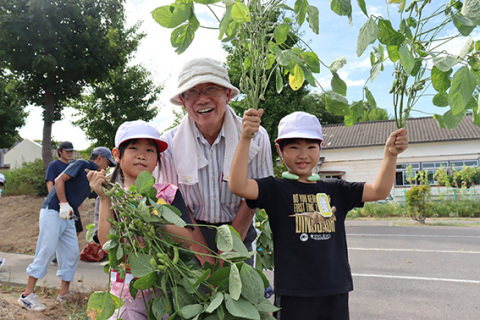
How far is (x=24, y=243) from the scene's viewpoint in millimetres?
8281


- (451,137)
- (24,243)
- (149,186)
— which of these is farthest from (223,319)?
(451,137)

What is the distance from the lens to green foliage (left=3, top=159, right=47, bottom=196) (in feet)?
39.4

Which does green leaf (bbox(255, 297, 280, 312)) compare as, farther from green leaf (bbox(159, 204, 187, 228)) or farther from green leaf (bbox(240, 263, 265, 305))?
green leaf (bbox(159, 204, 187, 228))

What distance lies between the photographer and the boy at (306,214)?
78.7 inches

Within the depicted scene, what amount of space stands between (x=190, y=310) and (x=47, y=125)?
1197 centimetres

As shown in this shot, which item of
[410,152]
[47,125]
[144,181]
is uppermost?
[410,152]

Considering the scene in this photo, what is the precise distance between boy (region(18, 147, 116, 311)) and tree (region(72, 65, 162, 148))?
11027 mm

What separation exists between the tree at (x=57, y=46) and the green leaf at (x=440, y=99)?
A: 10.5 m

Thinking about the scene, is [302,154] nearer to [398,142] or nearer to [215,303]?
[398,142]


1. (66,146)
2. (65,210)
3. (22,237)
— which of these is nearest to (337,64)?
(65,210)

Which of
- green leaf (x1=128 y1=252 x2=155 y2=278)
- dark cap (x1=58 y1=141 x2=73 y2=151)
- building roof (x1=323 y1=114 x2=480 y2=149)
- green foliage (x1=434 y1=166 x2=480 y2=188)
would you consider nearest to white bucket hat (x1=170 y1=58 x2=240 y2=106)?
green leaf (x1=128 y1=252 x2=155 y2=278)

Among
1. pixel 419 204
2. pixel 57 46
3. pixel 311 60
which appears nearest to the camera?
pixel 311 60

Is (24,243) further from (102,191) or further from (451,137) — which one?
(451,137)

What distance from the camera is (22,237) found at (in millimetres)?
8680
